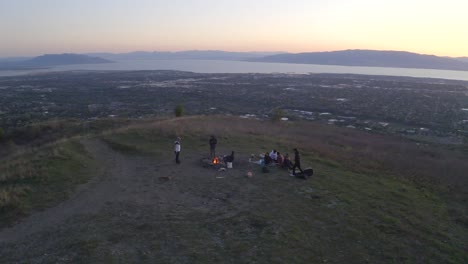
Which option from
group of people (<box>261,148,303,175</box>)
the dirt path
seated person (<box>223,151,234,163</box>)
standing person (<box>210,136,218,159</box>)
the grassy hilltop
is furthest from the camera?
standing person (<box>210,136,218,159</box>)

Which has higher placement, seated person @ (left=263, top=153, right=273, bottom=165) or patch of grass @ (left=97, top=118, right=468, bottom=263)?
seated person @ (left=263, top=153, right=273, bottom=165)

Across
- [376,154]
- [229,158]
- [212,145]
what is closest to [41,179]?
[212,145]

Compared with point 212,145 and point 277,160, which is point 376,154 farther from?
point 212,145

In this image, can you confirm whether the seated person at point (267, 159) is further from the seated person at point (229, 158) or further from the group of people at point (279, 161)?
the seated person at point (229, 158)

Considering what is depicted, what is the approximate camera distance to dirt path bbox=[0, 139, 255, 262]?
12.9 metres

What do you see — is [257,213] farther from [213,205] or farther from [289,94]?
[289,94]

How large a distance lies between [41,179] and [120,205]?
5429 mm

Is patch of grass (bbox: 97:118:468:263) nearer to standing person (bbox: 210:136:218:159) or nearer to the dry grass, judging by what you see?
the dry grass

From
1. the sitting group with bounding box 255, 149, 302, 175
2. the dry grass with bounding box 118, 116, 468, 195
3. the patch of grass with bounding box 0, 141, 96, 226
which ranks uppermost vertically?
the sitting group with bounding box 255, 149, 302, 175

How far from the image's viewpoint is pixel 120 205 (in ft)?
52.3

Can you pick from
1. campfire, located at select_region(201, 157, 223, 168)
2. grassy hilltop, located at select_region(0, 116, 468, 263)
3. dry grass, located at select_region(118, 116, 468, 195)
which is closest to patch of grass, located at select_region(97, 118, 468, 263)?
grassy hilltop, located at select_region(0, 116, 468, 263)

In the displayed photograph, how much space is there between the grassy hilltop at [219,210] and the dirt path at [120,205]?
0.04 meters

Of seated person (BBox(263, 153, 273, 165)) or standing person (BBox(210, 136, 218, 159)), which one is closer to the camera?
seated person (BBox(263, 153, 273, 165))

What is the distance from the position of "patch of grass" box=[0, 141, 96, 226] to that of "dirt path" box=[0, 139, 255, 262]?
723 millimetres
